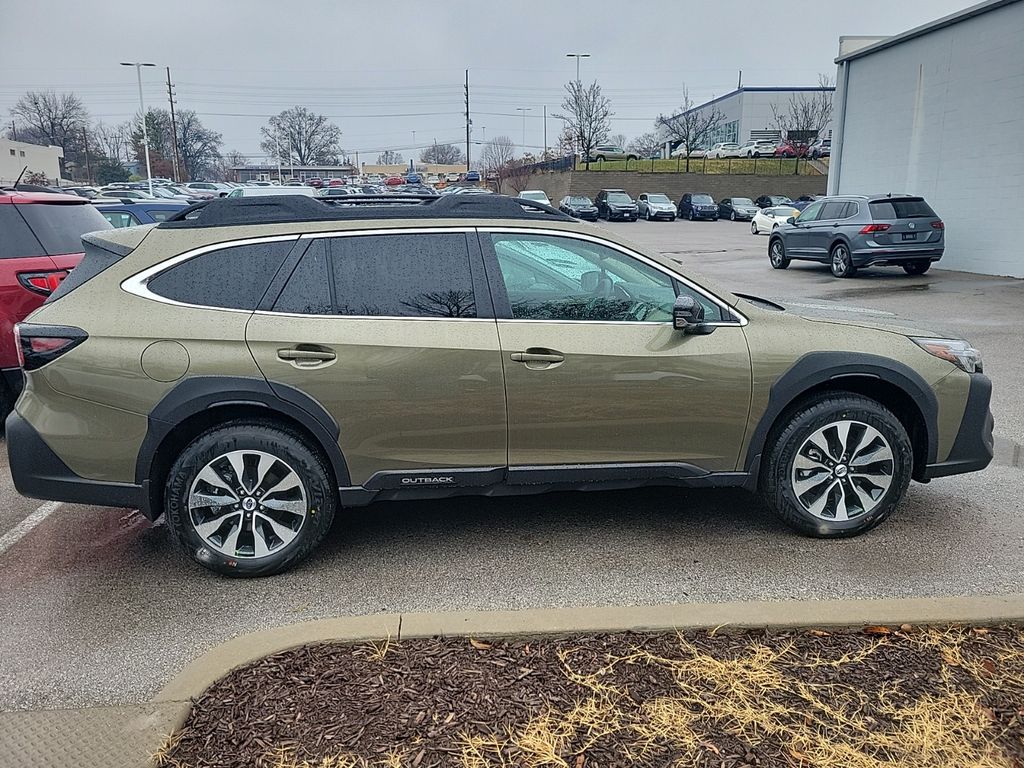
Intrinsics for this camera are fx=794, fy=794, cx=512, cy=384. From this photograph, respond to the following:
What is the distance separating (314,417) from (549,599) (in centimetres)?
139

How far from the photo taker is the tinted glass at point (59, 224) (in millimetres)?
6328

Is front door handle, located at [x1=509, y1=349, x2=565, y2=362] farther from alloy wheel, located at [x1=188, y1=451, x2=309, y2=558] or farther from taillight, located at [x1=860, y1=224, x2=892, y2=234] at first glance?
taillight, located at [x1=860, y1=224, x2=892, y2=234]

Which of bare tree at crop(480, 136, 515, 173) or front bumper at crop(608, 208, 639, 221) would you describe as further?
bare tree at crop(480, 136, 515, 173)

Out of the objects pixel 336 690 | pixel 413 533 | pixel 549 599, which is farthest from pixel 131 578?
pixel 549 599

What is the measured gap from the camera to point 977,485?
5.11 m

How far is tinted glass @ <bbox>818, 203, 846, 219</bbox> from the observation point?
1740 centimetres

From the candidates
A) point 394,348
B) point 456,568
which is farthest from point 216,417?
point 456,568

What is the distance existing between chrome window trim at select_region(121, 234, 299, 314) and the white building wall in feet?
249

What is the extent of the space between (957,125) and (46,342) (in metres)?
19.1

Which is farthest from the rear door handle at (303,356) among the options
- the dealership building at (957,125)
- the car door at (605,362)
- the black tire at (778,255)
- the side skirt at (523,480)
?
the black tire at (778,255)

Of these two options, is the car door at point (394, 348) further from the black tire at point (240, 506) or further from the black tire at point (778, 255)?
the black tire at point (778, 255)

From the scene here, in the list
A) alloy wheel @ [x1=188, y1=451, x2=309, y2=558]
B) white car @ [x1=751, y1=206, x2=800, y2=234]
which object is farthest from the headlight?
white car @ [x1=751, y1=206, x2=800, y2=234]

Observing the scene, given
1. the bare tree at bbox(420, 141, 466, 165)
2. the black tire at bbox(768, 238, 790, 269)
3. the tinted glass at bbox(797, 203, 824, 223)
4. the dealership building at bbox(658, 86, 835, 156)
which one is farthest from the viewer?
the bare tree at bbox(420, 141, 466, 165)

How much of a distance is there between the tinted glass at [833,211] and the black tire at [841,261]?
69 cm
